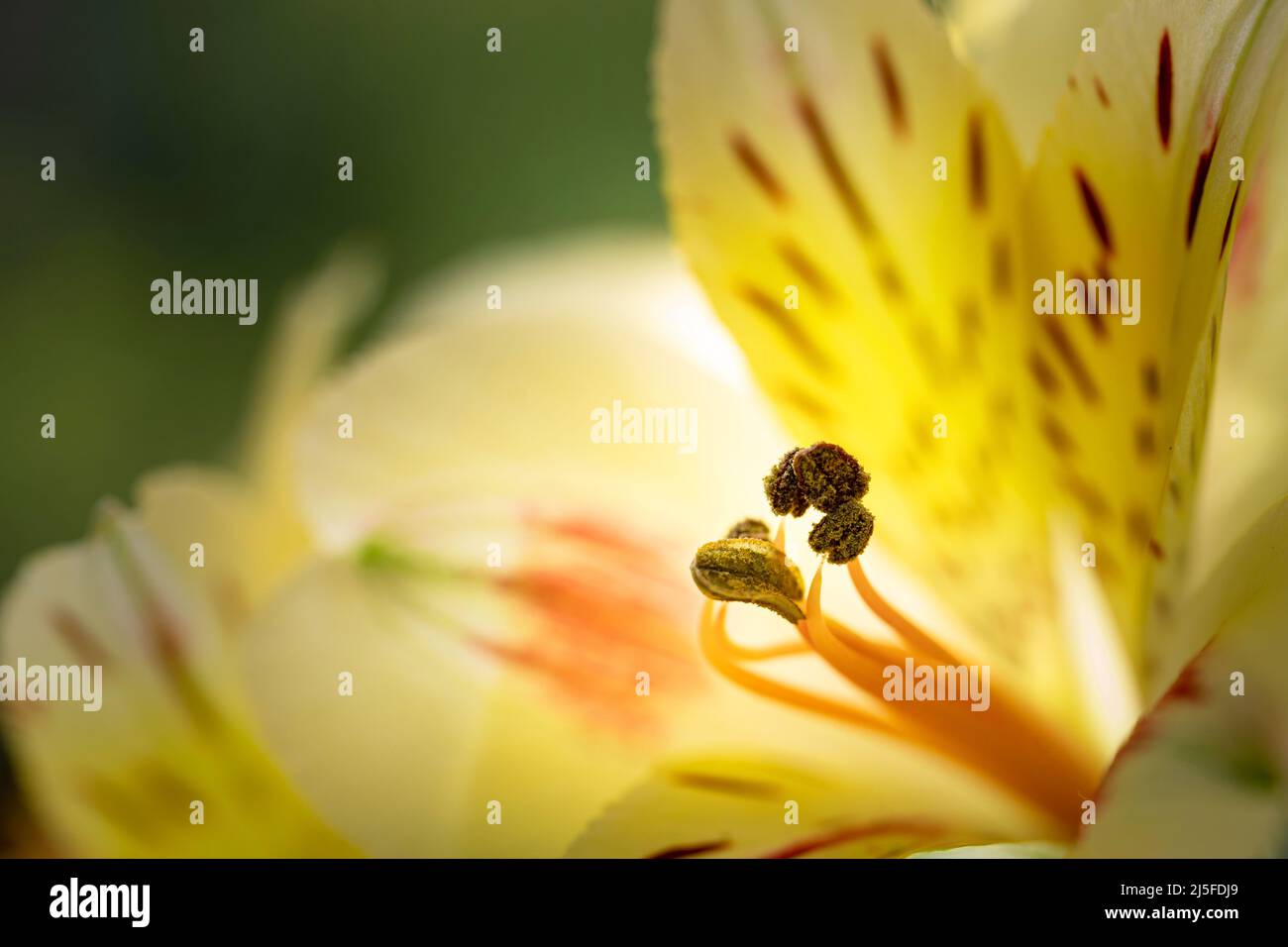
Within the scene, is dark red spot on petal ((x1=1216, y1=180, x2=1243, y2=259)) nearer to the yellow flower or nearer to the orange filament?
the yellow flower


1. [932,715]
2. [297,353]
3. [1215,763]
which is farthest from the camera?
[297,353]

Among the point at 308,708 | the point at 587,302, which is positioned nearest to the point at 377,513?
the point at 308,708

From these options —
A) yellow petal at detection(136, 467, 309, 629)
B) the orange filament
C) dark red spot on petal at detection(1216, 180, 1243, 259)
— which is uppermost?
dark red spot on petal at detection(1216, 180, 1243, 259)

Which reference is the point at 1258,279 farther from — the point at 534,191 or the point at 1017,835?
the point at 534,191

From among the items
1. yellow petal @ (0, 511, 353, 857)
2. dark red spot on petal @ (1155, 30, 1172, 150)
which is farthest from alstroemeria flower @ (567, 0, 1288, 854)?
yellow petal @ (0, 511, 353, 857)

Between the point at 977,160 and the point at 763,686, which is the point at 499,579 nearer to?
the point at 763,686

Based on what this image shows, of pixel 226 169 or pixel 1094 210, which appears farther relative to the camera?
pixel 226 169

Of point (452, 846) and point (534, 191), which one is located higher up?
point (534, 191)

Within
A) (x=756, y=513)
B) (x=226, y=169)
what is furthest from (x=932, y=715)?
(x=226, y=169)
